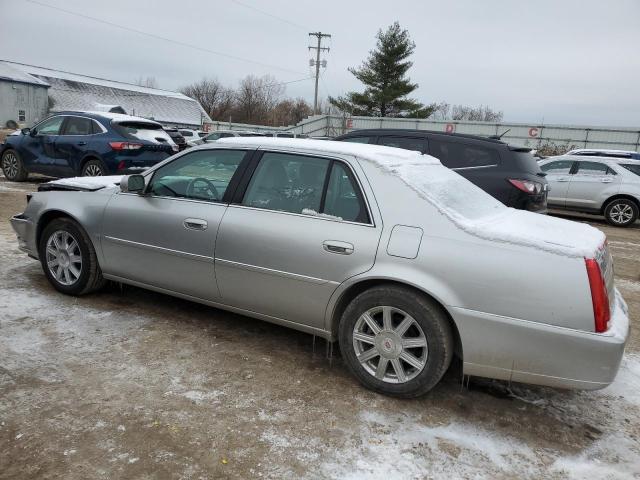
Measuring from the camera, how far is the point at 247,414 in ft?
9.52

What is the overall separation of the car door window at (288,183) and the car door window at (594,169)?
1071cm

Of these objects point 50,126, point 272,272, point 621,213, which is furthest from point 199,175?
point 621,213

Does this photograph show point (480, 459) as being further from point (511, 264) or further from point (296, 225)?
point (296, 225)

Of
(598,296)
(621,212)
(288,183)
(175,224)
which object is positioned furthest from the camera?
(621,212)

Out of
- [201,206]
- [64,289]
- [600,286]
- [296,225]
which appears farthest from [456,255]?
[64,289]

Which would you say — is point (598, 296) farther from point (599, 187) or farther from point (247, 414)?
point (599, 187)

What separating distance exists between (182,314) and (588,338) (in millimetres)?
3088

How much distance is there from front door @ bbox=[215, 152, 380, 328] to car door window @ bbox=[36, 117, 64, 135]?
843cm

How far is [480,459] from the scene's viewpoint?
2.64 meters

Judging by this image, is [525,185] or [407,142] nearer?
[525,185]

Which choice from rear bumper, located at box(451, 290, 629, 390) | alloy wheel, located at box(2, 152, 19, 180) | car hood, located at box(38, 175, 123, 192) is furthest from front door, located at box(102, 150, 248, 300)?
alloy wheel, located at box(2, 152, 19, 180)

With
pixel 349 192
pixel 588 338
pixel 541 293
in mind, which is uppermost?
pixel 349 192

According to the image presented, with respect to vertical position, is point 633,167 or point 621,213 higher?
point 633,167

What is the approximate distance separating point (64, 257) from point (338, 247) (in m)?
A: 2.73
